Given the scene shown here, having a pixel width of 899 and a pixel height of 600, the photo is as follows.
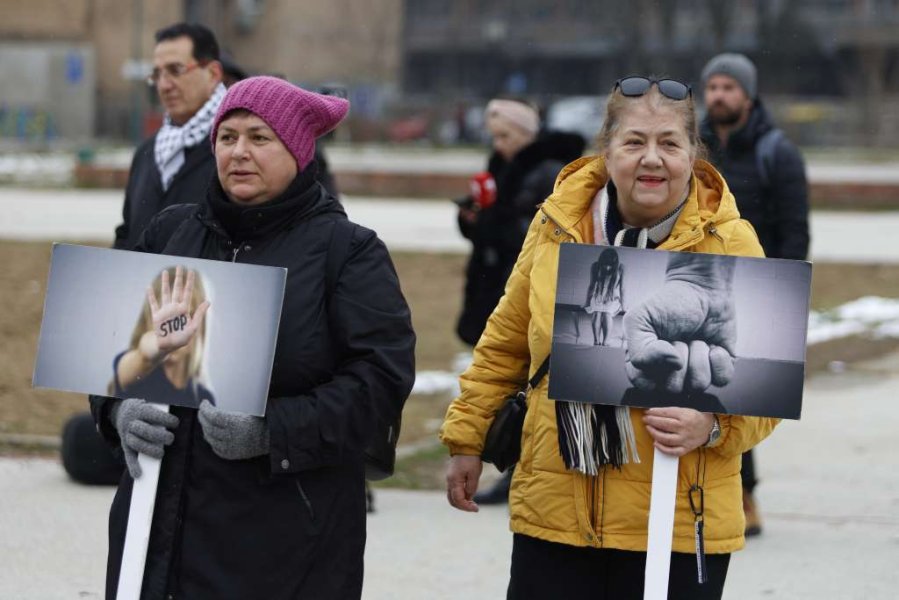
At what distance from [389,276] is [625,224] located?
22.8 inches

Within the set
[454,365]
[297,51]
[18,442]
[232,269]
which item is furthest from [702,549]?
[297,51]

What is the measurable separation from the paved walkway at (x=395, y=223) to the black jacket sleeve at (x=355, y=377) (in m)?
13.3

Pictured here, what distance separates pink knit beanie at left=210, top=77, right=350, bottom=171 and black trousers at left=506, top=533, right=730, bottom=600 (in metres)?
1.09

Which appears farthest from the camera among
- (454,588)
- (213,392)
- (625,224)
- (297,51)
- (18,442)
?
(297,51)

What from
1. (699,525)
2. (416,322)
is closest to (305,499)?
(699,525)

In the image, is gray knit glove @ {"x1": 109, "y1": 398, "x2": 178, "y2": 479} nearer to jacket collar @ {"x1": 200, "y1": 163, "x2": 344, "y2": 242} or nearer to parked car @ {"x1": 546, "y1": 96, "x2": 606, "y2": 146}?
jacket collar @ {"x1": 200, "y1": 163, "x2": 344, "y2": 242}

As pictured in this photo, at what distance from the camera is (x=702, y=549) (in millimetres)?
3605

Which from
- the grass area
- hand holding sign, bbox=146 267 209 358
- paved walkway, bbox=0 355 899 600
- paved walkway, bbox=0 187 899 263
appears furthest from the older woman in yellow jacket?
paved walkway, bbox=0 187 899 263

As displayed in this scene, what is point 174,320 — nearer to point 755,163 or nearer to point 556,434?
point 556,434

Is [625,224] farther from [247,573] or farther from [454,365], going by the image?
[454,365]

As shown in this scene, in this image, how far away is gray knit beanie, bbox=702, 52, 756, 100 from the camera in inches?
265

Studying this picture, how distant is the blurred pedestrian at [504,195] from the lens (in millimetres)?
7203

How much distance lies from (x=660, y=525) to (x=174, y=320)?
3.90 feet

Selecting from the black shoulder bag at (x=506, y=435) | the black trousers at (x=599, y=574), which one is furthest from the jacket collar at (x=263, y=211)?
the black trousers at (x=599, y=574)
